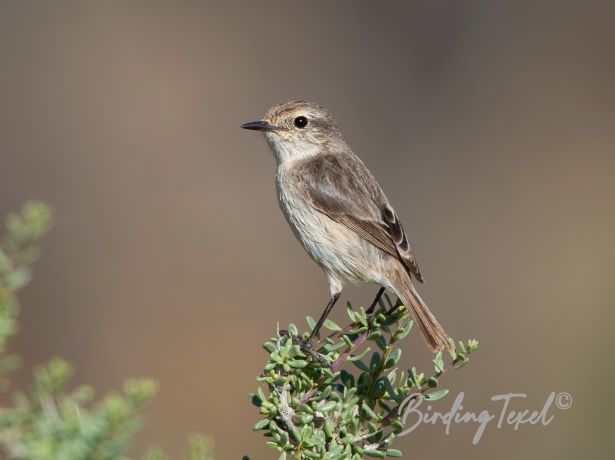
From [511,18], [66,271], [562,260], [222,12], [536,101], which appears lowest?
[562,260]

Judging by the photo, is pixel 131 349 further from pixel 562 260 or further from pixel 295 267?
pixel 562 260

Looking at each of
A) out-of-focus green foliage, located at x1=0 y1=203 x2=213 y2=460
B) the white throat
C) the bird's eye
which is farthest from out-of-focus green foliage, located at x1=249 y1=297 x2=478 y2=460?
the bird's eye

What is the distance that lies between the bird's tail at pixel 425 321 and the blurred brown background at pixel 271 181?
2069mm

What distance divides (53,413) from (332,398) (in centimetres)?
105

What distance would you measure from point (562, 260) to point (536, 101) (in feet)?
6.84

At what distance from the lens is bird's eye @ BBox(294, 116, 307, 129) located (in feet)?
17.3

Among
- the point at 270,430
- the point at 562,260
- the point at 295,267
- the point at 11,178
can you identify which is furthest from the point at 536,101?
the point at 270,430

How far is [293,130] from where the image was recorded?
5.25m

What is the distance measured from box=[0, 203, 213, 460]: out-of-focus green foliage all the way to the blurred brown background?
4.60m

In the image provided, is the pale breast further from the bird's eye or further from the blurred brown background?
the blurred brown background

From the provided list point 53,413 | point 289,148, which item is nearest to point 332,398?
point 53,413

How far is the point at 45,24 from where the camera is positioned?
9.32 m

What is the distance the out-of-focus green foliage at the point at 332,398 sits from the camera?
2.34 metres

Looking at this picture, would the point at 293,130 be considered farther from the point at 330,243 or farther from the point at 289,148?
the point at 330,243
